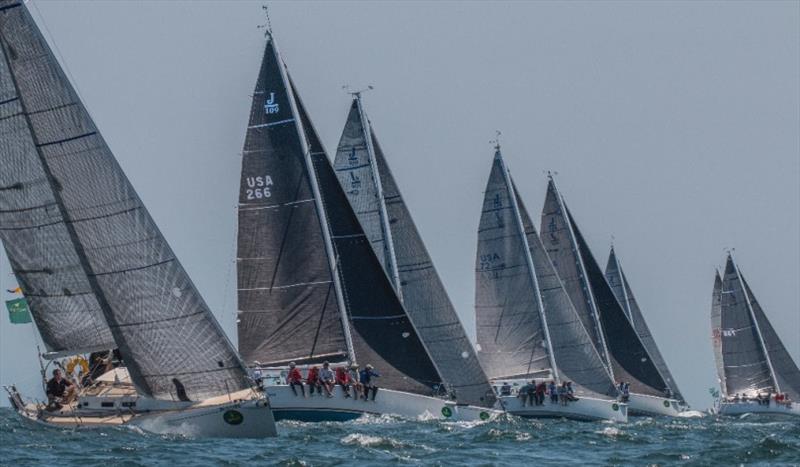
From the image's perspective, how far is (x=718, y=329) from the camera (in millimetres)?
84125

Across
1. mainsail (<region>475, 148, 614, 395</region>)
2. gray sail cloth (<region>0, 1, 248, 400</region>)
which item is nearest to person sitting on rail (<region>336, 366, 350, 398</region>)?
gray sail cloth (<region>0, 1, 248, 400</region>)

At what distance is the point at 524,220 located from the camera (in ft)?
209

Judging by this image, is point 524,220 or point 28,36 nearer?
point 28,36

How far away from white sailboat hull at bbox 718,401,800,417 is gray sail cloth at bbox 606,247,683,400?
402cm

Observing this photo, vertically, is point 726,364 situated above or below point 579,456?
above

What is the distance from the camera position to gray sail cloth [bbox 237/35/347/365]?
47750mm

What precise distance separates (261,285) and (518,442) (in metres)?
12.3

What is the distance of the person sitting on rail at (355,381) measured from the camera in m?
45.2

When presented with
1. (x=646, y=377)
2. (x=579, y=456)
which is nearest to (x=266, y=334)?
(x=579, y=456)

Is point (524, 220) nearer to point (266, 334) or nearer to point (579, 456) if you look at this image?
point (266, 334)

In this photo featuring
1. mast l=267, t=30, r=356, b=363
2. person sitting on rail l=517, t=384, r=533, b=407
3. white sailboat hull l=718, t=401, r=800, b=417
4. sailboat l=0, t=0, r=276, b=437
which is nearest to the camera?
sailboat l=0, t=0, r=276, b=437

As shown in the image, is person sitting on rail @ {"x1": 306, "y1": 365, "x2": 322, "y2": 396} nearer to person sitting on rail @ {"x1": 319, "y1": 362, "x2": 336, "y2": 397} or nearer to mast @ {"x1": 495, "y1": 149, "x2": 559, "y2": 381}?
person sitting on rail @ {"x1": 319, "y1": 362, "x2": 336, "y2": 397}

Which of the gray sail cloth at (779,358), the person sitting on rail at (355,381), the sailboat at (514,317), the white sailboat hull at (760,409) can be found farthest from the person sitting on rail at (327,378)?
the gray sail cloth at (779,358)

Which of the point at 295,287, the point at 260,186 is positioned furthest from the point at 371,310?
the point at 260,186
